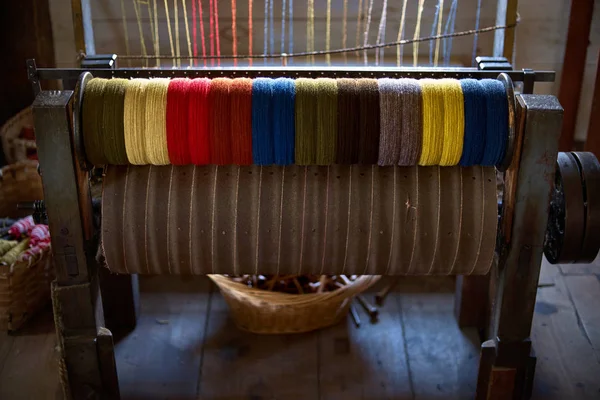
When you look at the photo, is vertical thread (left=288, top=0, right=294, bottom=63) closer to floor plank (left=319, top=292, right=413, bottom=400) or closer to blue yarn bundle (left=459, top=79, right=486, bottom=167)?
floor plank (left=319, top=292, right=413, bottom=400)

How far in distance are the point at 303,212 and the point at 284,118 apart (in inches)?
11.2

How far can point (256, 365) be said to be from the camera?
8.99 feet

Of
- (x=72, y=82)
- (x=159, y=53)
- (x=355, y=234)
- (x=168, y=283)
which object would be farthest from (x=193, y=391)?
(x=159, y=53)

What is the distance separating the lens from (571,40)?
3.71 m

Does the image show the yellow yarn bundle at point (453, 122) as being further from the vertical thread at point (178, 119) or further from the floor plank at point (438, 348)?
the floor plank at point (438, 348)

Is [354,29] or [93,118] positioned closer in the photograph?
[93,118]

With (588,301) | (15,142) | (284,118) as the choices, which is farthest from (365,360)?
(15,142)

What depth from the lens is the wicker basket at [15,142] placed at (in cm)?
367

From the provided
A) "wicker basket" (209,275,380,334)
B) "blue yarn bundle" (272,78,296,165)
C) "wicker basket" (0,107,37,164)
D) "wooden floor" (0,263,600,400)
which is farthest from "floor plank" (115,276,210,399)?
"blue yarn bundle" (272,78,296,165)

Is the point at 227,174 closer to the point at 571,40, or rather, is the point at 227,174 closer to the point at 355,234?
the point at 355,234

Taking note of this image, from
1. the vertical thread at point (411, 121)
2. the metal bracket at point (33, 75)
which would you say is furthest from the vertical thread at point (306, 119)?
the metal bracket at point (33, 75)

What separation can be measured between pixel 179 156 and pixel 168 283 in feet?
4.45

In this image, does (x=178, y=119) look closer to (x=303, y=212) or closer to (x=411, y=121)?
(x=303, y=212)

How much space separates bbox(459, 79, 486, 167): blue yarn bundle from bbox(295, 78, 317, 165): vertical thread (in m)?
0.42
